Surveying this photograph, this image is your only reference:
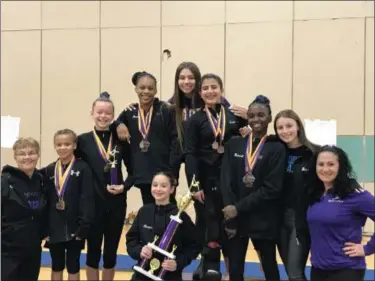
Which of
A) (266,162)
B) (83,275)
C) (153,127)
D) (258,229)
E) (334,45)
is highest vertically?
(334,45)

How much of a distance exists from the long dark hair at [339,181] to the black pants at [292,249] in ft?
1.08

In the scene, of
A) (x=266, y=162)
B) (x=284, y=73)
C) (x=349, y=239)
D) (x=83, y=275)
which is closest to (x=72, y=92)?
(x=284, y=73)

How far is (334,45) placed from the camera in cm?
743

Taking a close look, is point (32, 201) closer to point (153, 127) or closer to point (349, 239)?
point (153, 127)

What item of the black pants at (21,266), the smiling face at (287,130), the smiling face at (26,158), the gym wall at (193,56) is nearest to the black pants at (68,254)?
the black pants at (21,266)

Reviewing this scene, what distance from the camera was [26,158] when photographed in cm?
369

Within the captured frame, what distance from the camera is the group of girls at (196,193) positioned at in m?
3.09

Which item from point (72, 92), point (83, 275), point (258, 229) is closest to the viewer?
point (258, 229)

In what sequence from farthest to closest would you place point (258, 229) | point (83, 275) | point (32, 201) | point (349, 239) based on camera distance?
point (83, 275)
point (32, 201)
point (258, 229)
point (349, 239)

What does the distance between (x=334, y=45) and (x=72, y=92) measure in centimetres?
451

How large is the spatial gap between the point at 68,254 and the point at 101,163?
0.78 m

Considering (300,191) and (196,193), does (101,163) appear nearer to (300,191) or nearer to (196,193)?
(196,193)

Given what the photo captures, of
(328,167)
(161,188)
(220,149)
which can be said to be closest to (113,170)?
(161,188)

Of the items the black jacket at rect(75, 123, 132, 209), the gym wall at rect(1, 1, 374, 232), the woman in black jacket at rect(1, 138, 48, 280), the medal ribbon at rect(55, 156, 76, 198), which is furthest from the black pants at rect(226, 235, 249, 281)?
the gym wall at rect(1, 1, 374, 232)
